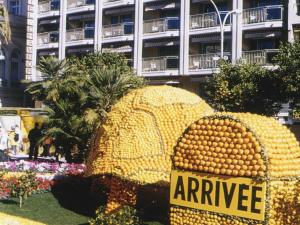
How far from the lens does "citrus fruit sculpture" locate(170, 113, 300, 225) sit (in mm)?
8406

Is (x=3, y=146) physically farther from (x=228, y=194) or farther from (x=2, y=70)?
(x=2, y=70)

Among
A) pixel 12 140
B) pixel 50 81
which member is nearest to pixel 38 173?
pixel 50 81

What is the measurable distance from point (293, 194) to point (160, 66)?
30.9 m

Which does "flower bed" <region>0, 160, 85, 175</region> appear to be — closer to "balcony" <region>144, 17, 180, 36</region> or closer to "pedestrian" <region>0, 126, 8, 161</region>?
"pedestrian" <region>0, 126, 8, 161</region>

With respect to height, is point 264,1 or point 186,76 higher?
point 264,1

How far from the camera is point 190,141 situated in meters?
9.20

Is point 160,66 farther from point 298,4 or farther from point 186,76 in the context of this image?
point 298,4

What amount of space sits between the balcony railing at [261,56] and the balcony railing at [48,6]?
20.9 m

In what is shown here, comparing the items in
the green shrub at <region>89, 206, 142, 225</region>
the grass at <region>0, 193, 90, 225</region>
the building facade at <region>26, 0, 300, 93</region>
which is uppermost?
the building facade at <region>26, 0, 300, 93</region>

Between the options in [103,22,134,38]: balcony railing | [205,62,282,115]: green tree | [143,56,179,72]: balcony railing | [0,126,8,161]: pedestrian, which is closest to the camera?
[0,126,8,161]: pedestrian

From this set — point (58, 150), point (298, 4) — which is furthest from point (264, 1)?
point (58, 150)

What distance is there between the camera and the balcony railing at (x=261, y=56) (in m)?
33.0

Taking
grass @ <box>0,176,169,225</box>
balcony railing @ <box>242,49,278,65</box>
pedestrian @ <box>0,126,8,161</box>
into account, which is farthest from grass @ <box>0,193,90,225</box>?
balcony railing @ <box>242,49,278,65</box>

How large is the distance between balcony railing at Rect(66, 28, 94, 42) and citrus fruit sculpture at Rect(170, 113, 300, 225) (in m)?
36.7
